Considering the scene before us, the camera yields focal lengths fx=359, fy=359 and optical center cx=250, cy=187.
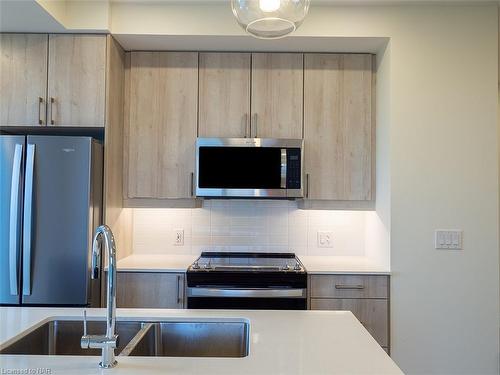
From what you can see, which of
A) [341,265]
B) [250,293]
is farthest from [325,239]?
[250,293]

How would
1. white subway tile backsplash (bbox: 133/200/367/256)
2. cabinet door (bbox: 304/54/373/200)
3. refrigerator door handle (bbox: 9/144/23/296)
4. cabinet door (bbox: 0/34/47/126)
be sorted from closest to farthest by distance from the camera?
1. refrigerator door handle (bbox: 9/144/23/296)
2. cabinet door (bbox: 0/34/47/126)
3. cabinet door (bbox: 304/54/373/200)
4. white subway tile backsplash (bbox: 133/200/367/256)

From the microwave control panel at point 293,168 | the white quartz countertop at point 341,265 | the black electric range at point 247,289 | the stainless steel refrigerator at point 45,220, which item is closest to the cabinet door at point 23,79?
the stainless steel refrigerator at point 45,220

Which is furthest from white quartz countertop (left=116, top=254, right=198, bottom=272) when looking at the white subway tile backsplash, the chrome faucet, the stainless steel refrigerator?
the chrome faucet

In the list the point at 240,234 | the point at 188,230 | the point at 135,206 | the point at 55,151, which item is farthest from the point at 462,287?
the point at 55,151

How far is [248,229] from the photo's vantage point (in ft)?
9.37

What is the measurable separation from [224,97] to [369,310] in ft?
5.71

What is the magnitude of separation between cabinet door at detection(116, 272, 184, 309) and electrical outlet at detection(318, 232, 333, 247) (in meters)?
1.16

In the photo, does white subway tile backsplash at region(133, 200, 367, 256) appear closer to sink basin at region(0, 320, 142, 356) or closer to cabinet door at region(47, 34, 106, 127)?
cabinet door at region(47, 34, 106, 127)

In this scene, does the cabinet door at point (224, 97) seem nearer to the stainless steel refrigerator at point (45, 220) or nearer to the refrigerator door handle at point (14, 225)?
the stainless steel refrigerator at point (45, 220)

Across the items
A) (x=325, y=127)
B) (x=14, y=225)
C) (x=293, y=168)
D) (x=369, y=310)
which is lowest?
(x=369, y=310)

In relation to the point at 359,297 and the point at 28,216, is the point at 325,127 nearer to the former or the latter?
the point at 359,297

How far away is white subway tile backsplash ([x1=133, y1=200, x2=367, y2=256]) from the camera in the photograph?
2855 millimetres

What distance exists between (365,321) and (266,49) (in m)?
1.96

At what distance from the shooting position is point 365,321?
229 cm
